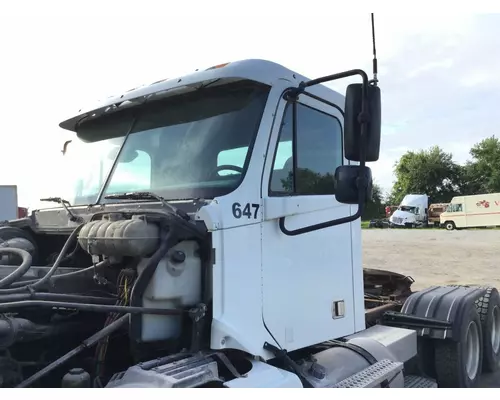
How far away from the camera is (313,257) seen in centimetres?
356

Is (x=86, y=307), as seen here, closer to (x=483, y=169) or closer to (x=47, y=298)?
(x=47, y=298)

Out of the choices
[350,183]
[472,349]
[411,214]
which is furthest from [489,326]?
[411,214]

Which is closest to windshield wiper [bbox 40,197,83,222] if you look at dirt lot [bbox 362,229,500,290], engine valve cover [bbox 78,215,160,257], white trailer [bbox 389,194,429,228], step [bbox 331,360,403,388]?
engine valve cover [bbox 78,215,160,257]

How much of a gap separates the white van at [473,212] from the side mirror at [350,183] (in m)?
41.1

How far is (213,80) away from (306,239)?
1222 millimetres

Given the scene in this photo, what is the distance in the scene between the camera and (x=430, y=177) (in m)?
65.4

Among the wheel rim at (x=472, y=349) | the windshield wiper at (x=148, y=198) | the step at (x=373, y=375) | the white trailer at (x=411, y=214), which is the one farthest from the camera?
the white trailer at (x=411, y=214)

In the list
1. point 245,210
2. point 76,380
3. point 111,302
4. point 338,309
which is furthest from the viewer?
point 338,309

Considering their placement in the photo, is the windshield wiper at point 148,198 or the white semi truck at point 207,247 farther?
the windshield wiper at point 148,198

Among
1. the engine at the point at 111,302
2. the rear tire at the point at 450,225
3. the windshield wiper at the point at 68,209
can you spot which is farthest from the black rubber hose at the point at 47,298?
the rear tire at the point at 450,225

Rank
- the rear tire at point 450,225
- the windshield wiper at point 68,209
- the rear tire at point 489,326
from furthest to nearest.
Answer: the rear tire at point 450,225
the rear tire at point 489,326
the windshield wiper at point 68,209

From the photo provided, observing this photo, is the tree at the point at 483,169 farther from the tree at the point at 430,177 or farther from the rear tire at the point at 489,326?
the rear tire at the point at 489,326

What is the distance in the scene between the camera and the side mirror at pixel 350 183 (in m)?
2.93

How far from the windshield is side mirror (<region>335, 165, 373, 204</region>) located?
1.89ft
